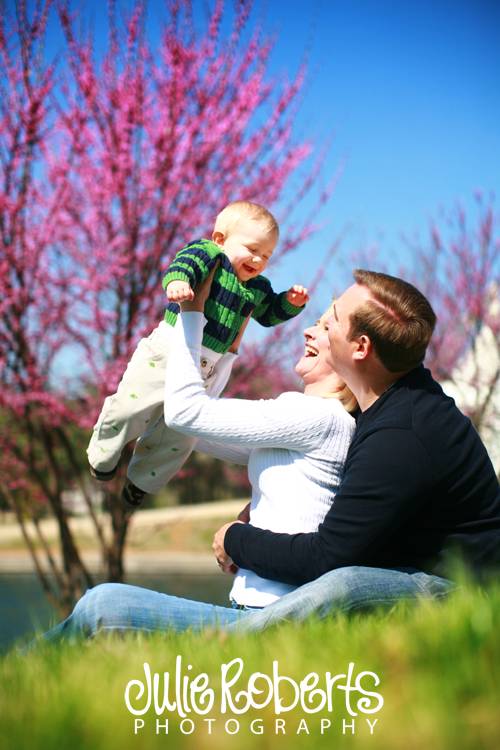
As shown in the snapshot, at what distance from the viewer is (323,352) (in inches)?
99.0

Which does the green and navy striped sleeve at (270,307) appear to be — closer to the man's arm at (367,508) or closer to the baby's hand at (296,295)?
the baby's hand at (296,295)

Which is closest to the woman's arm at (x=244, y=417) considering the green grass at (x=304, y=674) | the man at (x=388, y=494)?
the man at (x=388, y=494)

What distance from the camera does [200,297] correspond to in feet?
8.35

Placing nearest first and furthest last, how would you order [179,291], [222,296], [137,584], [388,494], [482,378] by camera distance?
[388,494] → [179,291] → [222,296] → [482,378] → [137,584]

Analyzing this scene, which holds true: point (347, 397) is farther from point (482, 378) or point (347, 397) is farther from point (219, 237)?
point (482, 378)

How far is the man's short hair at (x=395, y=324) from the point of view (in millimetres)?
2184

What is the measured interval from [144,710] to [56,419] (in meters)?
5.47

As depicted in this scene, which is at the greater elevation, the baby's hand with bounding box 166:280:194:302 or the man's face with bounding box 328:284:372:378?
the baby's hand with bounding box 166:280:194:302

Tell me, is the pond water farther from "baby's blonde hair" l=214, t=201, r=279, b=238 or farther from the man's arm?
the man's arm

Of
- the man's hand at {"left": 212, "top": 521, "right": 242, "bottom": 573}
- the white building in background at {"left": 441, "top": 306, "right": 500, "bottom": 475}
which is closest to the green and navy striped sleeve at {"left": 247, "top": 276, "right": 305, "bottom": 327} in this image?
the man's hand at {"left": 212, "top": 521, "right": 242, "bottom": 573}

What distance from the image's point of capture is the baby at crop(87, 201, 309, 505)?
2742 mm

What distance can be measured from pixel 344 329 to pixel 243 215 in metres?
0.83

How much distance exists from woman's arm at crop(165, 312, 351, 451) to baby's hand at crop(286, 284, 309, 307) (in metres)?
0.83

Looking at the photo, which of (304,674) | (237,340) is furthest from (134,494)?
(304,674)
